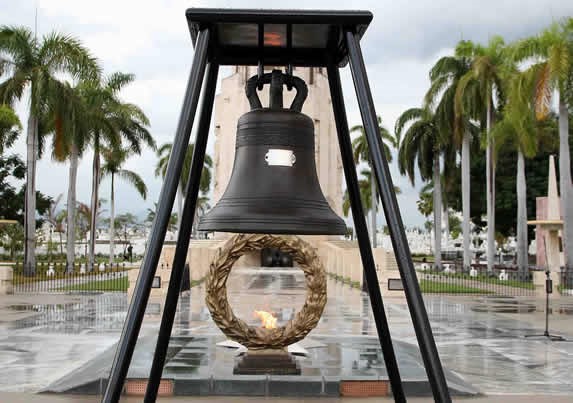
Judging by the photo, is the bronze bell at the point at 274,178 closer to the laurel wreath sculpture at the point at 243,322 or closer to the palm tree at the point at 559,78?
the laurel wreath sculpture at the point at 243,322

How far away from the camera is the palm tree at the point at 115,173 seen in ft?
150

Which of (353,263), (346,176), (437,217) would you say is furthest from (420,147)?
(346,176)

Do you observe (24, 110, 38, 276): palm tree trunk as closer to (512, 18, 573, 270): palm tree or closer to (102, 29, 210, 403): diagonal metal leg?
(512, 18, 573, 270): palm tree

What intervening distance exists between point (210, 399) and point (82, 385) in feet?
5.41

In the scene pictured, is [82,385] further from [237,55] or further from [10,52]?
[10,52]

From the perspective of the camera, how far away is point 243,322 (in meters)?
9.98

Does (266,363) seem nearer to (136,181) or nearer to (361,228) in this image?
(361,228)

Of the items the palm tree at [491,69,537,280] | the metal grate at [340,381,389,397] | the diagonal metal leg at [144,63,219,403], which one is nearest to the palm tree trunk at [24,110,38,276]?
the palm tree at [491,69,537,280]

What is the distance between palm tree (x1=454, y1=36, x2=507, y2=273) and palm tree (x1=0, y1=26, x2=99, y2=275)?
65.6 feet

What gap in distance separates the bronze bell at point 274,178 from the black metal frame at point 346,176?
18cm

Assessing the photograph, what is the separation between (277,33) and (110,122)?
1457 inches

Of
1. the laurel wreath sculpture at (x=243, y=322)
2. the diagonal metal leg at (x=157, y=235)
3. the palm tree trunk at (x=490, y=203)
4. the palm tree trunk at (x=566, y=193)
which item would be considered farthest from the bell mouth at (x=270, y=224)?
the palm tree trunk at (x=490, y=203)

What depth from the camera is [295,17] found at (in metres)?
2.80

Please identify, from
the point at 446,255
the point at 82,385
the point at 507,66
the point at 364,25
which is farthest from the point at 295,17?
the point at 446,255
